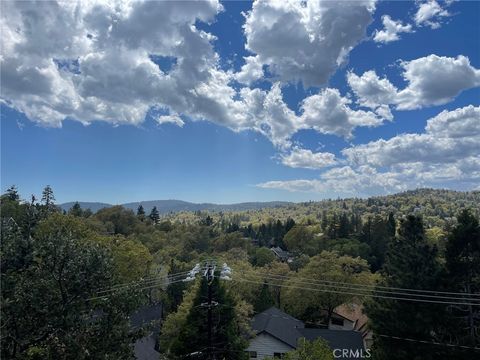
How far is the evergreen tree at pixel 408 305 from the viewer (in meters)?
20.3

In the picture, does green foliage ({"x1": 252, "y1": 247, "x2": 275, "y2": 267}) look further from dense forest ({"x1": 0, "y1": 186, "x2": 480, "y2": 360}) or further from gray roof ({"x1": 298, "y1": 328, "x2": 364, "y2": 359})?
gray roof ({"x1": 298, "y1": 328, "x2": 364, "y2": 359})

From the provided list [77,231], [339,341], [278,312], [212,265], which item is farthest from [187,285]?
[212,265]

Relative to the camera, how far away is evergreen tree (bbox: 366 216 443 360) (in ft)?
66.5

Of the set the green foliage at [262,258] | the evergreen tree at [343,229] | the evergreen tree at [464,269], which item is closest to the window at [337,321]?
the green foliage at [262,258]

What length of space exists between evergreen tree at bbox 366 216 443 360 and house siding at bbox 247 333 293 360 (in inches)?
413

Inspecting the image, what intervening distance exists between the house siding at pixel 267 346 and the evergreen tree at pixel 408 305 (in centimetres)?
1048

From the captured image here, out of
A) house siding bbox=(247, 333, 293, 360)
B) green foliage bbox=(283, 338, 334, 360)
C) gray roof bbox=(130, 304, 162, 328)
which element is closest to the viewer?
green foliage bbox=(283, 338, 334, 360)

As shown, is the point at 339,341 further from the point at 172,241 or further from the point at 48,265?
the point at 172,241

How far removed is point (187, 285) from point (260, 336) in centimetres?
1580

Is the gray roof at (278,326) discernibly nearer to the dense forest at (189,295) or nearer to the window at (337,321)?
the dense forest at (189,295)

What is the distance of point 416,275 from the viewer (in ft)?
70.1

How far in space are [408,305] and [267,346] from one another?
14.7 meters

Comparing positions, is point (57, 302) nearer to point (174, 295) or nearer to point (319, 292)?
point (319, 292)

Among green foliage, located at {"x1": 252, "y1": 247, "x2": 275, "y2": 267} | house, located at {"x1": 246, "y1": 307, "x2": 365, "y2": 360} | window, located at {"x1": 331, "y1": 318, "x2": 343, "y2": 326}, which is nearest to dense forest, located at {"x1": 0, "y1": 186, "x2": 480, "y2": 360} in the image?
window, located at {"x1": 331, "y1": 318, "x2": 343, "y2": 326}
